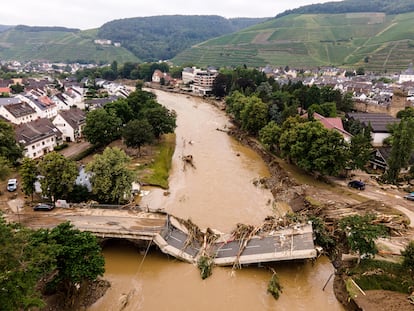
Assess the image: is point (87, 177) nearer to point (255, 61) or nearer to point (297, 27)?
point (255, 61)

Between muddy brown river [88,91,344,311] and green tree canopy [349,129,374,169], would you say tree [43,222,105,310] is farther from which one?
green tree canopy [349,129,374,169]

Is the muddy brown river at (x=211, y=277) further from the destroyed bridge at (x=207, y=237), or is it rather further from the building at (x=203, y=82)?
the building at (x=203, y=82)

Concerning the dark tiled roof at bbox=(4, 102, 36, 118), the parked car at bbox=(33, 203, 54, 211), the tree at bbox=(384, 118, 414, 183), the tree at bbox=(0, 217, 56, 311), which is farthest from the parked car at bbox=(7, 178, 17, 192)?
the tree at bbox=(384, 118, 414, 183)

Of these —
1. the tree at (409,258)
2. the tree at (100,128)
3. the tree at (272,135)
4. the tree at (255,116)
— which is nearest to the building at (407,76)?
the tree at (255,116)

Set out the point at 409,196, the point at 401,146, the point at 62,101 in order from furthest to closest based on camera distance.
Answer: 1. the point at 62,101
2. the point at 401,146
3. the point at 409,196

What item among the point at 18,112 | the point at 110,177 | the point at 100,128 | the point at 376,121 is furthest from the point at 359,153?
the point at 18,112

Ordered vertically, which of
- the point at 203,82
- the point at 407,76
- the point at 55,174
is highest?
the point at 55,174

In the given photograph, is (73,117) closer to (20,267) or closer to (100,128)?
(100,128)

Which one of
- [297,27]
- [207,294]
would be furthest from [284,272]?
[297,27]
